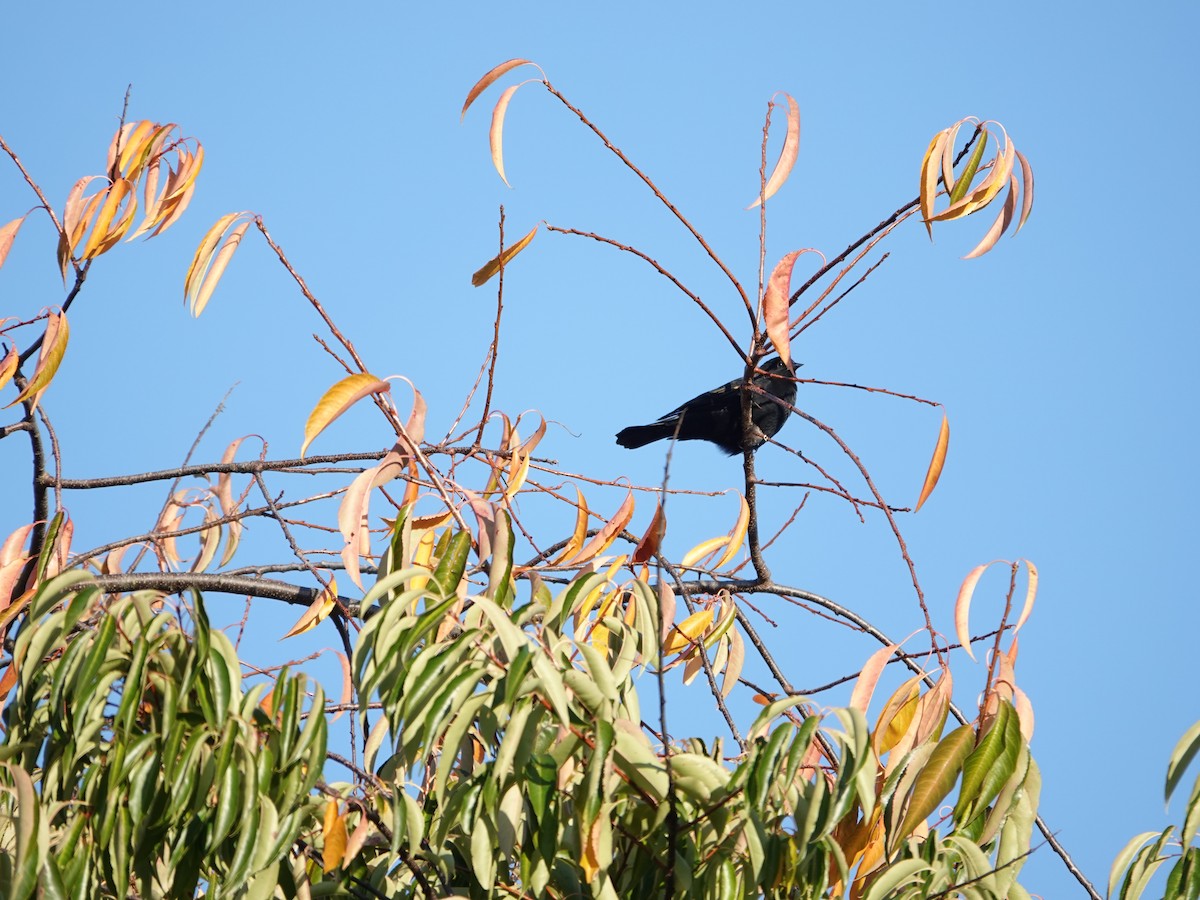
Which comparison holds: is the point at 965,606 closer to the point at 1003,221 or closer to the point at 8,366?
the point at 1003,221

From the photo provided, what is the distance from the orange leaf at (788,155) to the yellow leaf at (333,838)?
139 centimetres

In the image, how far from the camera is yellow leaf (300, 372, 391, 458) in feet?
6.12

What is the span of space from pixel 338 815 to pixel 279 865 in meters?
0.11

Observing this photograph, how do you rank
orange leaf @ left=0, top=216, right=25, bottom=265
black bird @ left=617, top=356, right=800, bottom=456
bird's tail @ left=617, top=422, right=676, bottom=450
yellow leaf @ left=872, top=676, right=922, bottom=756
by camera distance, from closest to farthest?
yellow leaf @ left=872, top=676, right=922, bottom=756
orange leaf @ left=0, top=216, right=25, bottom=265
black bird @ left=617, top=356, right=800, bottom=456
bird's tail @ left=617, top=422, right=676, bottom=450

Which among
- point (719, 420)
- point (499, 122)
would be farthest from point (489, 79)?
point (719, 420)

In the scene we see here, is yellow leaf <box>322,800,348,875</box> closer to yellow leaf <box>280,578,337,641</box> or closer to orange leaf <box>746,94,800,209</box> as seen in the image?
yellow leaf <box>280,578,337,641</box>

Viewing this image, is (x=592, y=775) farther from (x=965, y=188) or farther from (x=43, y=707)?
(x=965, y=188)

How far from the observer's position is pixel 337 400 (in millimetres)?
1896

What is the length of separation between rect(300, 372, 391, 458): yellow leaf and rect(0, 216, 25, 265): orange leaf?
128cm

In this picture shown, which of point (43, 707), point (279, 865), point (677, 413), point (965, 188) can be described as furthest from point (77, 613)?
point (677, 413)

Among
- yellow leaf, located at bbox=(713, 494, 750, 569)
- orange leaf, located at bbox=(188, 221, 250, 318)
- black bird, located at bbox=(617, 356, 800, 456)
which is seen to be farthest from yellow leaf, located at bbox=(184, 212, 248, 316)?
black bird, located at bbox=(617, 356, 800, 456)

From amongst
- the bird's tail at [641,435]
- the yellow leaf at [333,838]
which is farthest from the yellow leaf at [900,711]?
the bird's tail at [641,435]

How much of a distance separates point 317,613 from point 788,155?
1.33m

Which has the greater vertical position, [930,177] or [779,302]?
[930,177]
